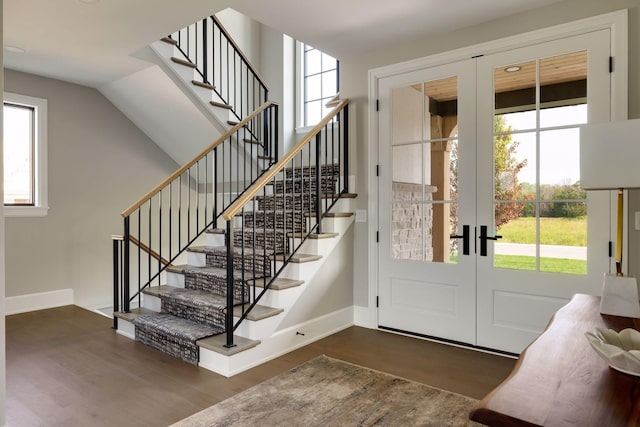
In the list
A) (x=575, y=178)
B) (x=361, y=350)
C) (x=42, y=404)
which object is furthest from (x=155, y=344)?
(x=575, y=178)

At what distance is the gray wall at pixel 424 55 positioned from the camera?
2.64m

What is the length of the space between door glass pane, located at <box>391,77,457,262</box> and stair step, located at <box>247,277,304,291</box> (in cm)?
99

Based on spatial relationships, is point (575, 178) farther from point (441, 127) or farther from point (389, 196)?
point (389, 196)

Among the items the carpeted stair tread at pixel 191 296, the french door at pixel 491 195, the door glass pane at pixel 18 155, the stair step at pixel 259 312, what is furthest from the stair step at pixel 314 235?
the door glass pane at pixel 18 155

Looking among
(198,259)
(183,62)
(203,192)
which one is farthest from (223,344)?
(203,192)

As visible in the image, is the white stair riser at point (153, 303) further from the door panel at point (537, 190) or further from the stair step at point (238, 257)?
the door panel at point (537, 190)

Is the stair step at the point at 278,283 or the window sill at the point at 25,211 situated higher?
the window sill at the point at 25,211

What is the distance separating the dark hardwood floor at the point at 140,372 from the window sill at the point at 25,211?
1.31 m

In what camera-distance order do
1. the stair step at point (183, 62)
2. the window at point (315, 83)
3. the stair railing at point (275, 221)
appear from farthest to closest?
1. the window at point (315, 83)
2. the stair step at point (183, 62)
3. the stair railing at point (275, 221)

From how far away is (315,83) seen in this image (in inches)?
244

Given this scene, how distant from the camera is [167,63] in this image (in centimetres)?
430

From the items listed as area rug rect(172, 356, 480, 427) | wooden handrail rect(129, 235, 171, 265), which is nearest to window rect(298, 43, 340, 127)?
wooden handrail rect(129, 235, 171, 265)

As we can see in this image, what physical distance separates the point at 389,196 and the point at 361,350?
135 centimetres

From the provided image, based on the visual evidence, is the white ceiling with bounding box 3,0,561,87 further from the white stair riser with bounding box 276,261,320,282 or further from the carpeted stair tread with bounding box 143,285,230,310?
the carpeted stair tread with bounding box 143,285,230,310
